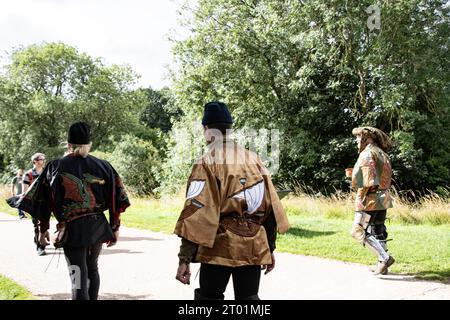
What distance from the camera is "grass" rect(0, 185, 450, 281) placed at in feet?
22.2

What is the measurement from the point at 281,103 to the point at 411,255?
14940mm

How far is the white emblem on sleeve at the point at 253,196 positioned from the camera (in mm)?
3049

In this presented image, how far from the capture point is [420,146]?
20.0 meters

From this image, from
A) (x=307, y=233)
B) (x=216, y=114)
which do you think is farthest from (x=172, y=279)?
(x=307, y=233)

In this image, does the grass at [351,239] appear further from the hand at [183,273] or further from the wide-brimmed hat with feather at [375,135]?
the hand at [183,273]

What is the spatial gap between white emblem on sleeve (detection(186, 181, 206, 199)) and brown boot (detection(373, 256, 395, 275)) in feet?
12.4

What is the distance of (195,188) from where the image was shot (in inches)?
118

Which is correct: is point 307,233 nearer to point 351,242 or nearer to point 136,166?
point 351,242

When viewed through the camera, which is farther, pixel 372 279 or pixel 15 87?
pixel 15 87

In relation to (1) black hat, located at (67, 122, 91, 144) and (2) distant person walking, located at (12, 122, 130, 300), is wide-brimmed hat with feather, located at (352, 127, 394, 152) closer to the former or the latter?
(2) distant person walking, located at (12, 122, 130, 300)

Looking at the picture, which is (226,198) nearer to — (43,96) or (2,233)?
(2,233)

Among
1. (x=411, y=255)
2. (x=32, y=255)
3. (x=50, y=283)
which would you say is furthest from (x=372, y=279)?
(x=32, y=255)

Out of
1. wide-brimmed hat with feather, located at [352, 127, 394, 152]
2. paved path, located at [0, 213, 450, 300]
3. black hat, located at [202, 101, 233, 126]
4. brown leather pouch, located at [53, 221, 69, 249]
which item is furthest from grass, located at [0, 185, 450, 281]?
brown leather pouch, located at [53, 221, 69, 249]

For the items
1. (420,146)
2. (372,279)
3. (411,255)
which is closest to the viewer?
(372,279)
